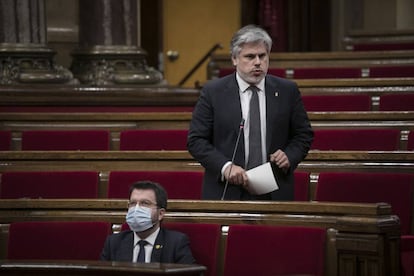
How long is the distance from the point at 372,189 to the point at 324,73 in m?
4.10

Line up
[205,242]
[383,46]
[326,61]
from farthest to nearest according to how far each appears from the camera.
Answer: [383,46]
[326,61]
[205,242]

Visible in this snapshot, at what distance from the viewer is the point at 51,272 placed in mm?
3320

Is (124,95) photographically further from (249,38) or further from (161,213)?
(161,213)

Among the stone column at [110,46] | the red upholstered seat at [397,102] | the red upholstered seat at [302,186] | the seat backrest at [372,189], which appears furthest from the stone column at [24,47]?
the seat backrest at [372,189]

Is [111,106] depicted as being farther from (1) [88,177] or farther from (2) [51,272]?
(2) [51,272]

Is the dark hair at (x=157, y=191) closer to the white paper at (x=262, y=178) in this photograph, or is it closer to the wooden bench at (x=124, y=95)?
the white paper at (x=262, y=178)

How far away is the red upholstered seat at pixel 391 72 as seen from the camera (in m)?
8.78

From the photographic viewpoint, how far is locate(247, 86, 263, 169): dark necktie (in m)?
4.52

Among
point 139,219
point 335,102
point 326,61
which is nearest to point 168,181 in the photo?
point 139,219

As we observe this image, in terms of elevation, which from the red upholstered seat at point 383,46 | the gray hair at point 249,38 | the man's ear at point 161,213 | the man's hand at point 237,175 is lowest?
the man's ear at point 161,213

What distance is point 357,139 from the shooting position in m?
6.07

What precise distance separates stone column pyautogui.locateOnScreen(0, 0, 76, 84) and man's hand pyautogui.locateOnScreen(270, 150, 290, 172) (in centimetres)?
377

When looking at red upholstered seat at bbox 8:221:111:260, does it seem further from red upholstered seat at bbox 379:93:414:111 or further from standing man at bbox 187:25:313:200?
red upholstered seat at bbox 379:93:414:111

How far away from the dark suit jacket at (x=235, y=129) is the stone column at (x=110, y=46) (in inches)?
137
